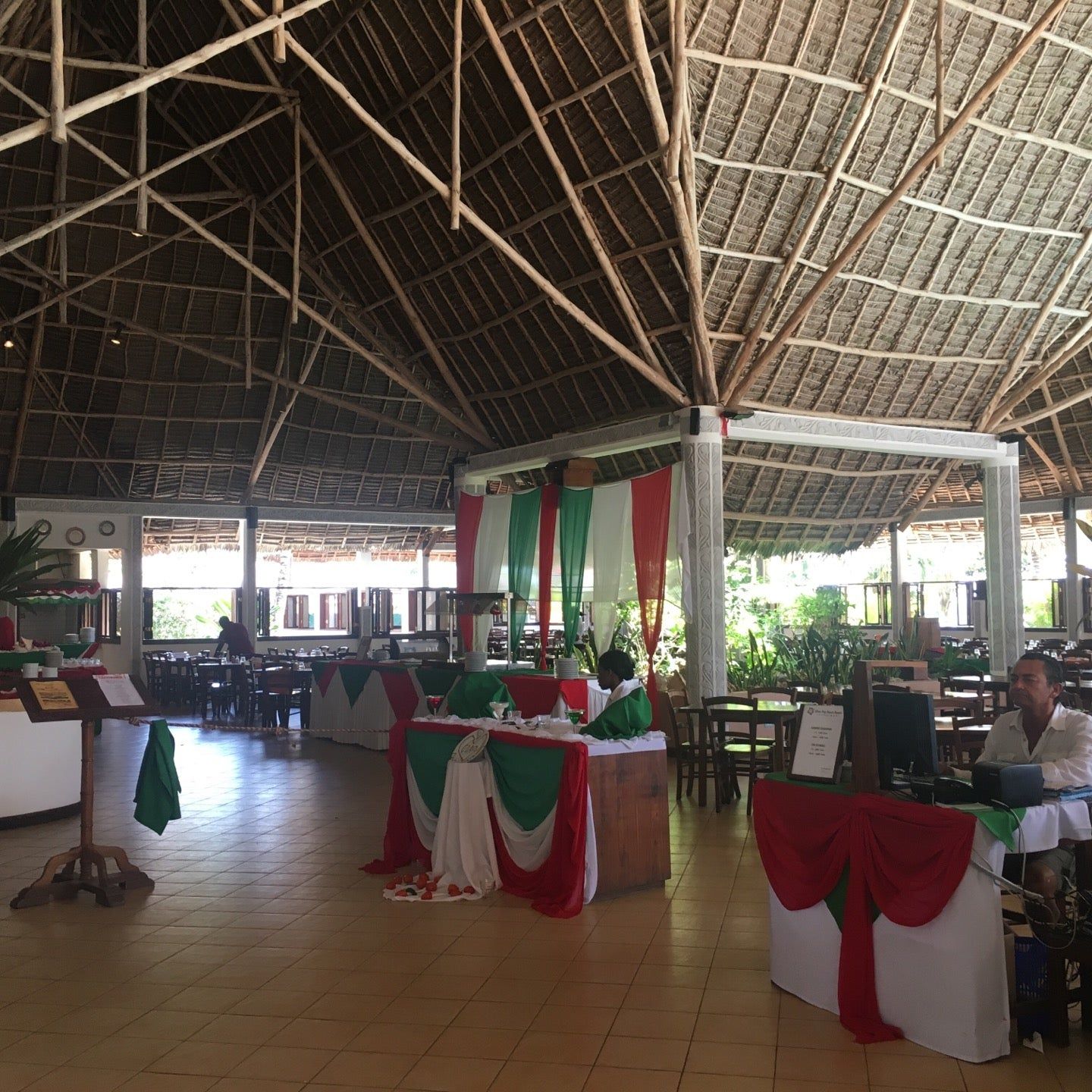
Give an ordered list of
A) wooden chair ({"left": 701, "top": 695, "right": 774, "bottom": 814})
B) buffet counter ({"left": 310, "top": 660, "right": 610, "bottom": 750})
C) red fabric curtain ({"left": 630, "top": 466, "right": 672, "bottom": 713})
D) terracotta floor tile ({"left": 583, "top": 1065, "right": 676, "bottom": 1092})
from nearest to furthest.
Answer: terracotta floor tile ({"left": 583, "top": 1065, "right": 676, "bottom": 1092})
wooden chair ({"left": 701, "top": 695, "right": 774, "bottom": 814})
buffet counter ({"left": 310, "top": 660, "right": 610, "bottom": 750})
red fabric curtain ({"left": 630, "top": 466, "right": 672, "bottom": 713})

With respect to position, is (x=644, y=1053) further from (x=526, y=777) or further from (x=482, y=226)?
(x=482, y=226)

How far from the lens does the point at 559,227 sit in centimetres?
1023

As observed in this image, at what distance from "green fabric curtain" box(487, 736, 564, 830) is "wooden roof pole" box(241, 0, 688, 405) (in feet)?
14.8

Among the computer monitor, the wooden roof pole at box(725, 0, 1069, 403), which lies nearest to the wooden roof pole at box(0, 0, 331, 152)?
the wooden roof pole at box(725, 0, 1069, 403)

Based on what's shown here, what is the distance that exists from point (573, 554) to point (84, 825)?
6916 millimetres

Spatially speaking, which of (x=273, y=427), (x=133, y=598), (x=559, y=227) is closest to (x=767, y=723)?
(x=559, y=227)

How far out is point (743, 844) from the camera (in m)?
6.35

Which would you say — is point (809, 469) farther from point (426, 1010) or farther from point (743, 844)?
point (426, 1010)

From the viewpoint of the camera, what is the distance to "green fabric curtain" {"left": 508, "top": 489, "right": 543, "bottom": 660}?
41.2 feet

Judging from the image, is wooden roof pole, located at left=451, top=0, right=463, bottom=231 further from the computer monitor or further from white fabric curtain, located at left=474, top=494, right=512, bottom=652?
the computer monitor

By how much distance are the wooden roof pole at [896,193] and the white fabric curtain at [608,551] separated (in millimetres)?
1612

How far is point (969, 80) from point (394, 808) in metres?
7.32

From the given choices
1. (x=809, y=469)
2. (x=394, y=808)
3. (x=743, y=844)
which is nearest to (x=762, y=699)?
(x=743, y=844)

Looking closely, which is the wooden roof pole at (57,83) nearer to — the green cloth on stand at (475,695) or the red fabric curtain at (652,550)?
the green cloth on stand at (475,695)
